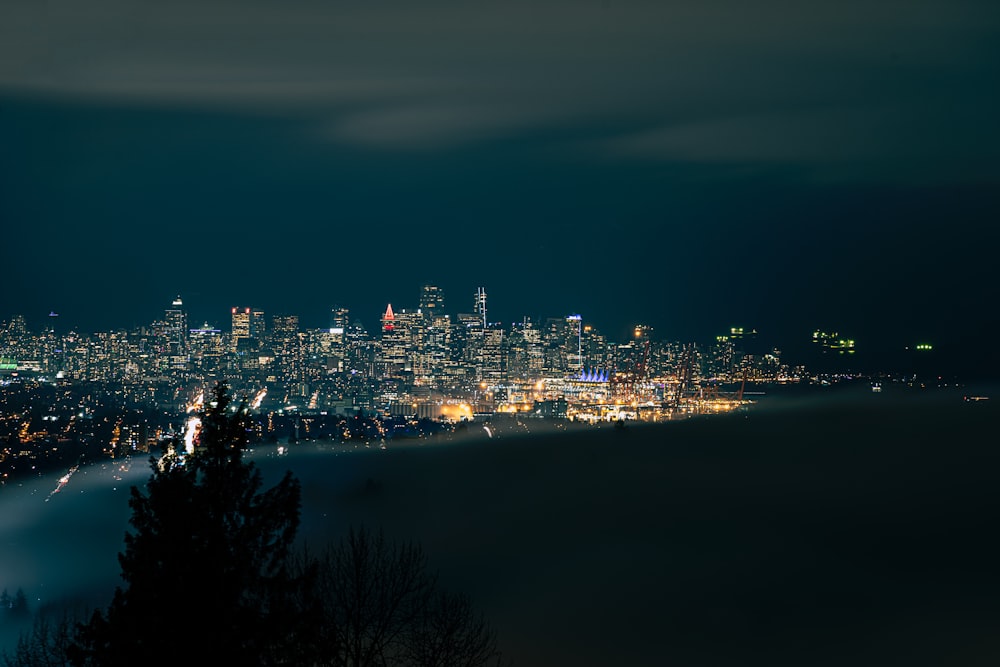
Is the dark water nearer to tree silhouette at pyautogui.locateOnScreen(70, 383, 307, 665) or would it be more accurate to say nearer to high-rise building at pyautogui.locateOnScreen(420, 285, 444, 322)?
tree silhouette at pyautogui.locateOnScreen(70, 383, 307, 665)

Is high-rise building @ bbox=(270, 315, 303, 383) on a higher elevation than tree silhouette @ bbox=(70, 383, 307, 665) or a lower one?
Result: higher

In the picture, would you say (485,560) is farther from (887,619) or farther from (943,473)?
(943,473)

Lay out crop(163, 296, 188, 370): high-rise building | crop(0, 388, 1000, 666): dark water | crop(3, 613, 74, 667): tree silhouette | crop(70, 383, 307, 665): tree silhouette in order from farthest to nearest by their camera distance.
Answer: crop(163, 296, 188, 370): high-rise building, crop(0, 388, 1000, 666): dark water, crop(3, 613, 74, 667): tree silhouette, crop(70, 383, 307, 665): tree silhouette

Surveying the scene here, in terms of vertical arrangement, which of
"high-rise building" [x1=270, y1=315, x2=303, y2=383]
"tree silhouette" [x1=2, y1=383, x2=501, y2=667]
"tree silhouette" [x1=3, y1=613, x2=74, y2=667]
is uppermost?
"high-rise building" [x1=270, y1=315, x2=303, y2=383]

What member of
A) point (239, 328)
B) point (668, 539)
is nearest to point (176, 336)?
point (239, 328)

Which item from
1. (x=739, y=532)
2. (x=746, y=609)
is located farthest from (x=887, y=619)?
(x=739, y=532)

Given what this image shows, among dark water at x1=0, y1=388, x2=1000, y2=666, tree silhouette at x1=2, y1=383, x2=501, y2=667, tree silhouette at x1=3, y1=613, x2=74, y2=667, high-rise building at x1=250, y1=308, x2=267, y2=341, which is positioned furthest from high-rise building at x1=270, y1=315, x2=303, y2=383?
tree silhouette at x1=2, y1=383, x2=501, y2=667

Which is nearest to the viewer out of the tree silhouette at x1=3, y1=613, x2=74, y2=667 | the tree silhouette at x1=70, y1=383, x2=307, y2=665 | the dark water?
the tree silhouette at x1=70, y1=383, x2=307, y2=665
